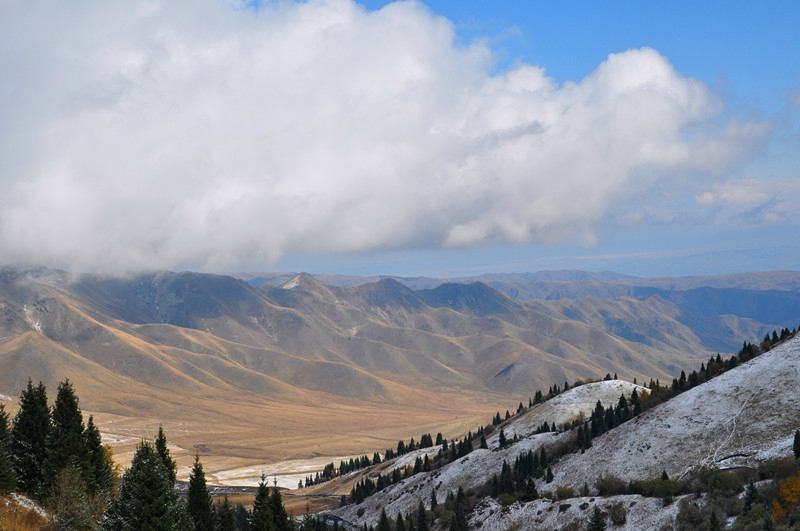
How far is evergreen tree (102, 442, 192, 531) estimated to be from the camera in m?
48.4

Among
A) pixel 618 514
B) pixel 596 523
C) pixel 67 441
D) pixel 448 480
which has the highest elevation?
pixel 67 441

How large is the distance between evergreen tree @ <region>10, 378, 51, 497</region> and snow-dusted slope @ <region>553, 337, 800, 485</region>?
304ft

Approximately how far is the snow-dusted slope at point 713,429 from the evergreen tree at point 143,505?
8673 centimetres

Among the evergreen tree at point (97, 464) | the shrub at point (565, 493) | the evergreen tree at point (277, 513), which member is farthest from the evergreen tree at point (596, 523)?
the evergreen tree at point (97, 464)

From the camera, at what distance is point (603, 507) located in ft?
310

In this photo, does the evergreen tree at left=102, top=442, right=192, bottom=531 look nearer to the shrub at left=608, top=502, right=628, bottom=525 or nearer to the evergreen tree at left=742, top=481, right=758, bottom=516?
the shrub at left=608, top=502, right=628, bottom=525

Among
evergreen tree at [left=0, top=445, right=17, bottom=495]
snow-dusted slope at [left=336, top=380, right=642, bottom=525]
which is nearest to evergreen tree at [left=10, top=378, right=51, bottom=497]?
evergreen tree at [left=0, top=445, right=17, bottom=495]

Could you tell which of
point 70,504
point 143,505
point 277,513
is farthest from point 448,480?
point 143,505

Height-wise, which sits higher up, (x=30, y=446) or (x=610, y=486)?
(x=30, y=446)

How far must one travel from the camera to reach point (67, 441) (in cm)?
7181

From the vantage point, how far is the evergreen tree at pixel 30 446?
2694 inches

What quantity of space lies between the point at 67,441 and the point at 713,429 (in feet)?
347

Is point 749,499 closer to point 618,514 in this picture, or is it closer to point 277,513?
point 618,514

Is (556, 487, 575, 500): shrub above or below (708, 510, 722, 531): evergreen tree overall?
below
